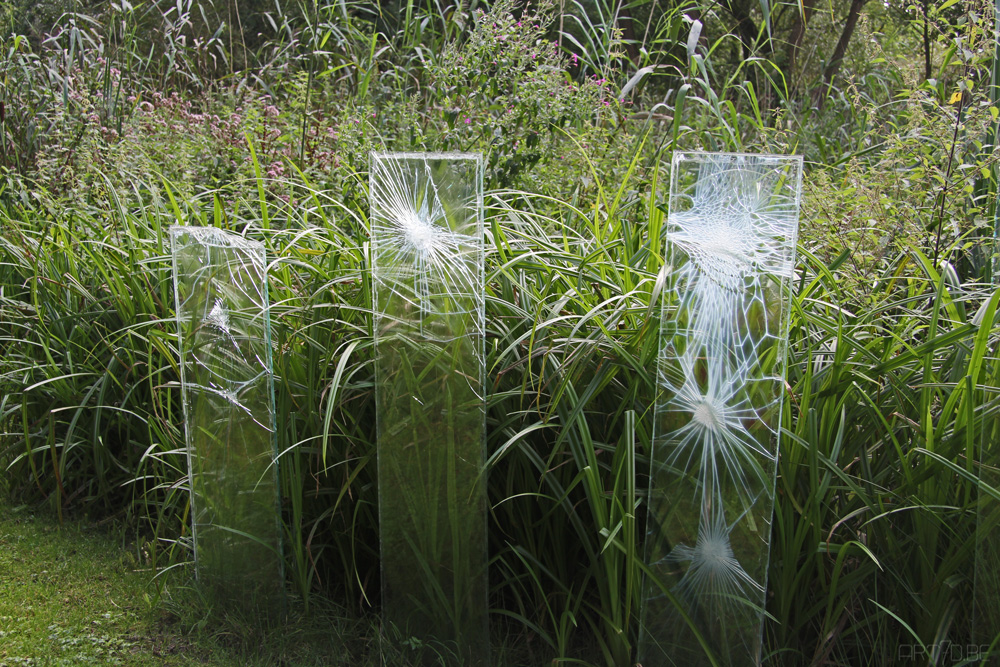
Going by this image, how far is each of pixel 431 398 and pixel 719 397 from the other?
660 mm

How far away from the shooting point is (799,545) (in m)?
1.75

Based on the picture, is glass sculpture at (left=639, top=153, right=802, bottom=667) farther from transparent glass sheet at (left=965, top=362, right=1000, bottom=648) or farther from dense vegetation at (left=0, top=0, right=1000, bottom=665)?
transparent glass sheet at (left=965, top=362, right=1000, bottom=648)

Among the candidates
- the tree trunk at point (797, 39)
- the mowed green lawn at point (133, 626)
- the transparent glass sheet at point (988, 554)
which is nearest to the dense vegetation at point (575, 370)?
the transparent glass sheet at point (988, 554)

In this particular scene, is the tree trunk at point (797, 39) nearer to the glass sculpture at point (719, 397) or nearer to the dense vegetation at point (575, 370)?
the dense vegetation at point (575, 370)

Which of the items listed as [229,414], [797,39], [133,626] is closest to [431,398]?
[229,414]

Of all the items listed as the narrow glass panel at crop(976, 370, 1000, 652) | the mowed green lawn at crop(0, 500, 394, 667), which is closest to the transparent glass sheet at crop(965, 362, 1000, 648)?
the narrow glass panel at crop(976, 370, 1000, 652)

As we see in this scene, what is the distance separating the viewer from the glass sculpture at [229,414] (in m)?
1.91

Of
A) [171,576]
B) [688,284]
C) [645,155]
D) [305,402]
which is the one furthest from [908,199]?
[171,576]

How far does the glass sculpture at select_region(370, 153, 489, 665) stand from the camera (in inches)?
68.6

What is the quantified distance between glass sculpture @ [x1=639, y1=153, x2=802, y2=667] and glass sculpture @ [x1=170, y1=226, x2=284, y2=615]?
3.34 feet

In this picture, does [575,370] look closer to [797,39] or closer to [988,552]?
[988,552]

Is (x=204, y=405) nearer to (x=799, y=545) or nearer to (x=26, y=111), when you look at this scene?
(x=799, y=545)

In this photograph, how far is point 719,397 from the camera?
160 centimetres

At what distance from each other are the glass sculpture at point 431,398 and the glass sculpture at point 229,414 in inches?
14.3
